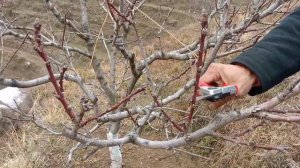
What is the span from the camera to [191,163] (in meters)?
4.07

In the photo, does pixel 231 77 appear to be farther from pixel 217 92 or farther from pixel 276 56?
pixel 276 56

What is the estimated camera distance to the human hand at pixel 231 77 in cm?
142

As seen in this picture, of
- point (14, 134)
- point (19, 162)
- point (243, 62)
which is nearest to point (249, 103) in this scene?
point (19, 162)

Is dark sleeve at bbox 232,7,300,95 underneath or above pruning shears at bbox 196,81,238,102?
above

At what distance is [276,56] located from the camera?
1.51 meters

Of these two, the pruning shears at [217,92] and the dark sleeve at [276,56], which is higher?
the dark sleeve at [276,56]

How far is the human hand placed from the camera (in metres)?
1.42

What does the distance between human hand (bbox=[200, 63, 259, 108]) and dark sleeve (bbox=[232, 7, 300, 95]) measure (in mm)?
21

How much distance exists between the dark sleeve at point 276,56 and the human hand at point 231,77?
0.02 metres

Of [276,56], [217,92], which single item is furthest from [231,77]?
[276,56]

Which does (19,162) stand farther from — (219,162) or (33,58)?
(33,58)

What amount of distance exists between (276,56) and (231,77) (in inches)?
7.6

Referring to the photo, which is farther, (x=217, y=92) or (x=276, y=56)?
(x=276, y=56)

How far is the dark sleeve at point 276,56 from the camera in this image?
1.45 meters
